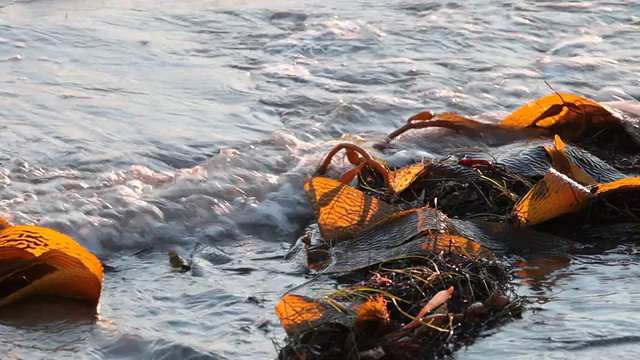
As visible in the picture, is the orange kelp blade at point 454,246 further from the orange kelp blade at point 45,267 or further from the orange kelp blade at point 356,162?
the orange kelp blade at point 45,267

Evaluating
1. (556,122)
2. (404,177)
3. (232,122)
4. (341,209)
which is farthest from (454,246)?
(232,122)

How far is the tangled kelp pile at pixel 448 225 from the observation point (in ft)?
6.40

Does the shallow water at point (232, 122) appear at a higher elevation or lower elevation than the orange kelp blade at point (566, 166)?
lower

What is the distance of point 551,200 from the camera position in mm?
2699

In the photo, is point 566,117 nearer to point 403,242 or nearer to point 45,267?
point 403,242

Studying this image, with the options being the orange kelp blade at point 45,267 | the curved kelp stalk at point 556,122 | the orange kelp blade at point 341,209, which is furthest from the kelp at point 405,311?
the curved kelp stalk at point 556,122

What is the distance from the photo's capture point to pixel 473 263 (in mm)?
2289

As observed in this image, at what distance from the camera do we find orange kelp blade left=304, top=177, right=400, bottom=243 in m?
2.62

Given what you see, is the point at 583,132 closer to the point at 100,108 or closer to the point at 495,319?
the point at 495,319

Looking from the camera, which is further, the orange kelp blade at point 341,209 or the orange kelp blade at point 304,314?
the orange kelp blade at point 341,209

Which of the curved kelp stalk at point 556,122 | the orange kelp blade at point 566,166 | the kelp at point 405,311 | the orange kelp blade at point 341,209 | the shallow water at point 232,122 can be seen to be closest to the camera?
the kelp at point 405,311

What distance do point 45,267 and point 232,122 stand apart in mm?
1860

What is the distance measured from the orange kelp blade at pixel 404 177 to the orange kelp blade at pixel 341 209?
0.79ft

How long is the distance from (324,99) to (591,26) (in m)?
2.76
